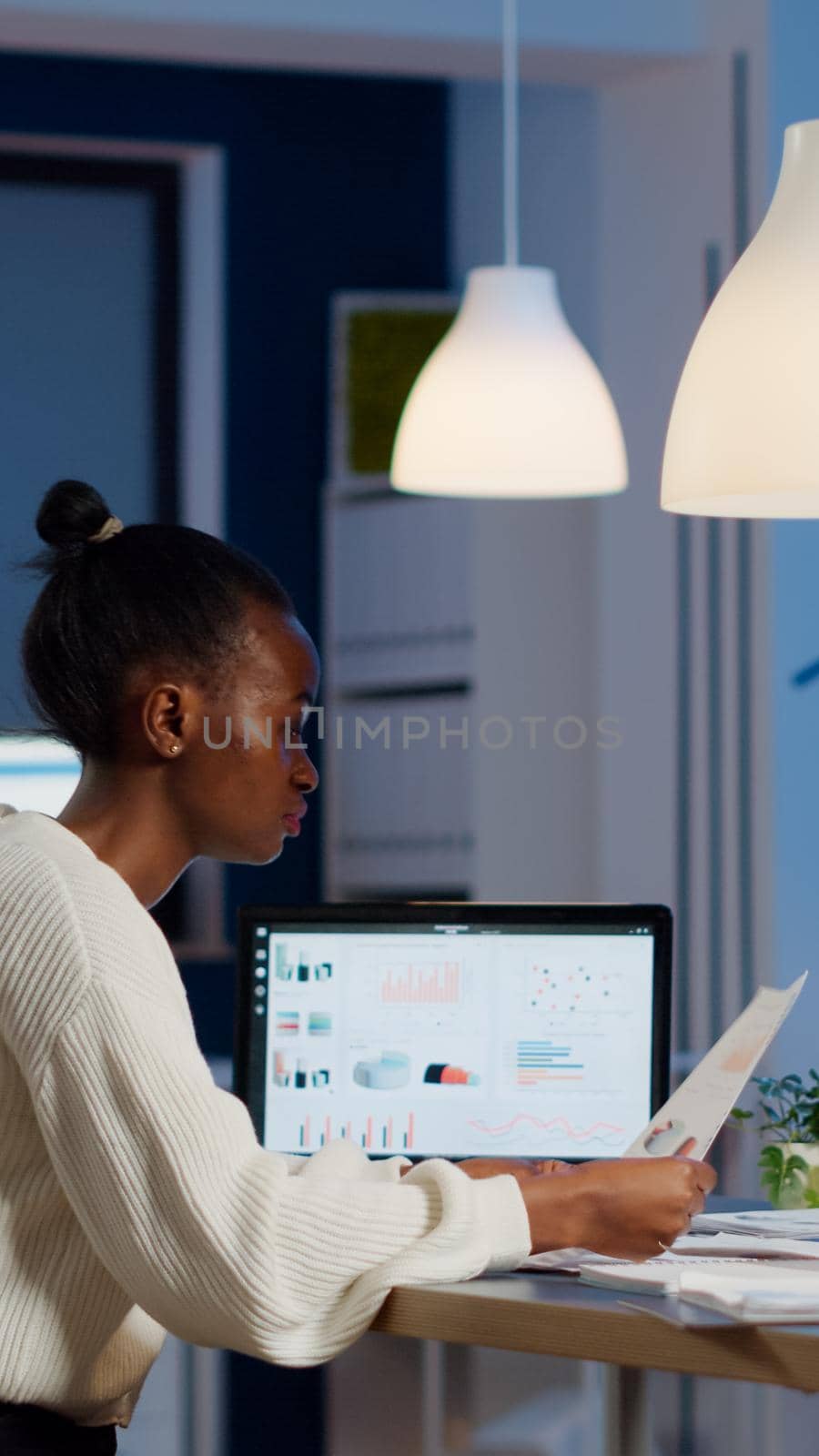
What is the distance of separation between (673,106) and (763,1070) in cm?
206

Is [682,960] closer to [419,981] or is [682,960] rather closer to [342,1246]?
[419,981]

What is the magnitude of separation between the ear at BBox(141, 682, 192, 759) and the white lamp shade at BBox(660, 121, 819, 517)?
20.0 inches

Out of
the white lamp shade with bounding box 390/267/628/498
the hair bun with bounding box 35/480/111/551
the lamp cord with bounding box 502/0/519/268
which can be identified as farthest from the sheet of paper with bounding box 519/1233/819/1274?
the lamp cord with bounding box 502/0/519/268

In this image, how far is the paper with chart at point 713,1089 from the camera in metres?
1.74

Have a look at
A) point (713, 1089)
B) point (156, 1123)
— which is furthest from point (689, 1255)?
point (156, 1123)

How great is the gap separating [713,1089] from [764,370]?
611 millimetres

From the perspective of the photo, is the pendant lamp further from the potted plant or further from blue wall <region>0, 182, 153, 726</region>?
blue wall <region>0, 182, 153, 726</region>

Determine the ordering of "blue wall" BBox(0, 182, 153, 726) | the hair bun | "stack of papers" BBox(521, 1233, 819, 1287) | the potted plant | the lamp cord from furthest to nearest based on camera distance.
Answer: "blue wall" BBox(0, 182, 153, 726)
the lamp cord
the potted plant
the hair bun
"stack of papers" BBox(521, 1233, 819, 1287)

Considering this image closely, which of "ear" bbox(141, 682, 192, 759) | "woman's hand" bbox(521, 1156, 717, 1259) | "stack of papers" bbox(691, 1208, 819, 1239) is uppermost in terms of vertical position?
"ear" bbox(141, 682, 192, 759)

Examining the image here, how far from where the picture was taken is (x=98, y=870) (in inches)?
60.9

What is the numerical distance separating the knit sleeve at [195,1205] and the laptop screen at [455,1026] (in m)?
0.83

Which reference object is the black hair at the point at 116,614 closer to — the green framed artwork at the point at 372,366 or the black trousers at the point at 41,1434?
the black trousers at the point at 41,1434

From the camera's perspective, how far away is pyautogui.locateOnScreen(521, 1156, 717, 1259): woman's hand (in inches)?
61.7

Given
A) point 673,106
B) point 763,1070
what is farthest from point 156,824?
point 673,106
